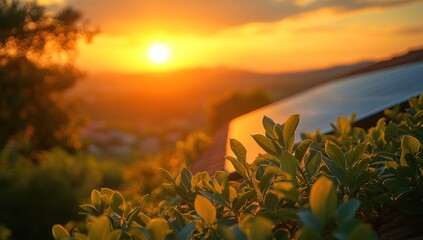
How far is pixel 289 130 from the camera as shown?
→ 6.56 ft

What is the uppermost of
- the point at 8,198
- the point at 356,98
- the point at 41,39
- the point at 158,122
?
the point at 41,39

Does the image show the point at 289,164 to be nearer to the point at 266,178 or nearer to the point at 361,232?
the point at 266,178

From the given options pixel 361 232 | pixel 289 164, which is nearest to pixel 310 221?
pixel 361 232

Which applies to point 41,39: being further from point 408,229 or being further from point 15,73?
point 408,229

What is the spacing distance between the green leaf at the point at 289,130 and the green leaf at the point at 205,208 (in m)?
0.54

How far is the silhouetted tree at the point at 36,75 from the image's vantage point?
80.3 feet

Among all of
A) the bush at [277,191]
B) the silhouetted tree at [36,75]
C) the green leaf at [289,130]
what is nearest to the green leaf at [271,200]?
the bush at [277,191]

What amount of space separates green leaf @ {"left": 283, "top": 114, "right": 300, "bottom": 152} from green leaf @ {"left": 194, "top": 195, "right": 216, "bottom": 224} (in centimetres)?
54

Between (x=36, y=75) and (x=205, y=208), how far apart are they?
85.1ft

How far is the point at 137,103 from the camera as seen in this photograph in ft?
311

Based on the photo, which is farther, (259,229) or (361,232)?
(259,229)

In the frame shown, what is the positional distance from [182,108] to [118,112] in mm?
12913

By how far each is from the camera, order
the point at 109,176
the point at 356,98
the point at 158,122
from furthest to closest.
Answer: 1. the point at 158,122
2. the point at 109,176
3. the point at 356,98

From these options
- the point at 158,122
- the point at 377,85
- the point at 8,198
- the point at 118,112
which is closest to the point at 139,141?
the point at 158,122
